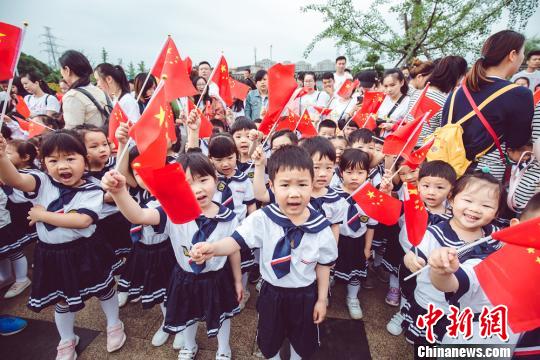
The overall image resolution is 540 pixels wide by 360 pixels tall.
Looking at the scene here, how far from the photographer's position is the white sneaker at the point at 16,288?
304cm

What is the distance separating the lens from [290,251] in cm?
188

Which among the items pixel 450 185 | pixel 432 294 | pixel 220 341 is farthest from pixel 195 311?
pixel 450 185

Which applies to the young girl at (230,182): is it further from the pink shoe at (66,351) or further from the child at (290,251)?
the pink shoe at (66,351)

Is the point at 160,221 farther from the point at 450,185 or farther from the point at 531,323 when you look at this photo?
the point at 450,185

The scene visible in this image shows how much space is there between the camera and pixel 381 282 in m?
3.46

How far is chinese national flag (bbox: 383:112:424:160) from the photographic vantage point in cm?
267

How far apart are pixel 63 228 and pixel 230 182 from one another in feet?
4.69

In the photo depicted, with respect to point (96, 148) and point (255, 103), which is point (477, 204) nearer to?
point (96, 148)

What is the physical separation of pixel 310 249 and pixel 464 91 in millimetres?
2136

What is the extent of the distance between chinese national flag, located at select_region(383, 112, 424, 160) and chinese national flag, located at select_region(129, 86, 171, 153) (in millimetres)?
2124

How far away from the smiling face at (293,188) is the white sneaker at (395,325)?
174 cm

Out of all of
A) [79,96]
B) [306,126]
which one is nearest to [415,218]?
[306,126]

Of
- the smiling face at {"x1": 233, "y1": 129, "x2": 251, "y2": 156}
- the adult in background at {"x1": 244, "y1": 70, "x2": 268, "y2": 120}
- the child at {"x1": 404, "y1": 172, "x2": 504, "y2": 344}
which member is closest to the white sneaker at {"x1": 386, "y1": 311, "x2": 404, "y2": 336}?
the child at {"x1": 404, "y1": 172, "x2": 504, "y2": 344}

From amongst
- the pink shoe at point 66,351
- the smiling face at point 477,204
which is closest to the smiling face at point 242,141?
the smiling face at point 477,204
